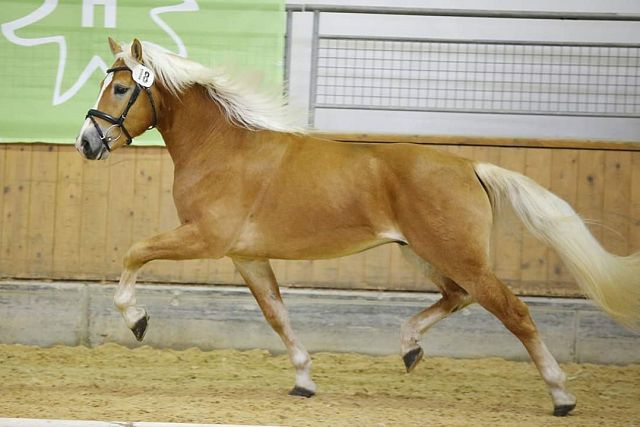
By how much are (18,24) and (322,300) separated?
3.34 meters

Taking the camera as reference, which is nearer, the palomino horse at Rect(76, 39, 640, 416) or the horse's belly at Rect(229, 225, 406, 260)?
the palomino horse at Rect(76, 39, 640, 416)

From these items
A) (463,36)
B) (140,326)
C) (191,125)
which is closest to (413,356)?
(140,326)

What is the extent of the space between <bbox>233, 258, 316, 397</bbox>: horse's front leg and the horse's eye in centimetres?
127

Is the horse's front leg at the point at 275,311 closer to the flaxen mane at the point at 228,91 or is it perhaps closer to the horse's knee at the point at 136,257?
the horse's knee at the point at 136,257

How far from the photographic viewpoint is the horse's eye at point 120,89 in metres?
5.65

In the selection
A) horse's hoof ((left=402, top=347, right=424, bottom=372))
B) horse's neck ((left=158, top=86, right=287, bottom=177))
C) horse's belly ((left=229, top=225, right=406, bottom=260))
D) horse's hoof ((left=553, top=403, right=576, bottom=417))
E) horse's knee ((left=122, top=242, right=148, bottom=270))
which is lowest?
horse's hoof ((left=553, top=403, right=576, bottom=417))

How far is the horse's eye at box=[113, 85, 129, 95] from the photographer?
18.5 ft

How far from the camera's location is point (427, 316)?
19.1ft

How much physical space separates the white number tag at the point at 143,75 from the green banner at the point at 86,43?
1.77 metres

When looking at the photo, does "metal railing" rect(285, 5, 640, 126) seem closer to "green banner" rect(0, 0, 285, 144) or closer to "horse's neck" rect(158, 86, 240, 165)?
"green banner" rect(0, 0, 285, 144)

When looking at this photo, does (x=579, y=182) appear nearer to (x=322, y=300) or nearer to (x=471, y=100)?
(x=471, y=100)

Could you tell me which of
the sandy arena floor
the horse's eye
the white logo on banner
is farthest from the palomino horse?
the white logo on banner

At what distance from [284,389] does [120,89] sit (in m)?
2.25

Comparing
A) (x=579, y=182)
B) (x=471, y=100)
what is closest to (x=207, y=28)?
(x=471, y=100)
